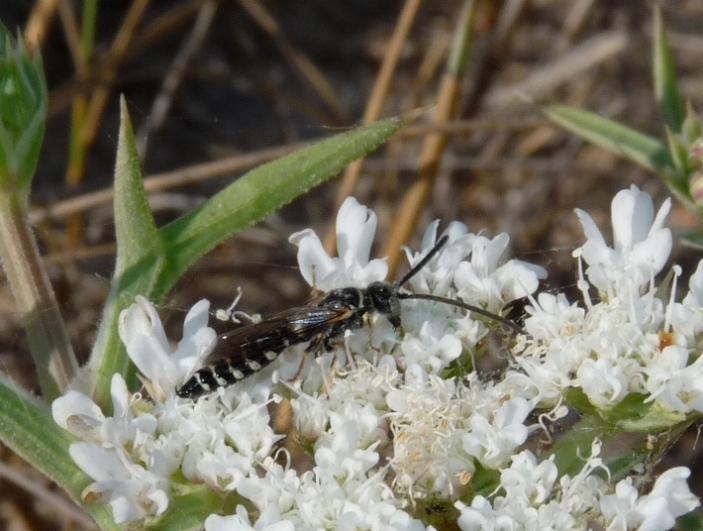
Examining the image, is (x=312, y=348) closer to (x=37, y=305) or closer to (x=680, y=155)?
(x=37, y=305)

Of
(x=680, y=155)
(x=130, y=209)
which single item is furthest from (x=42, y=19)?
(x=680, y=155)

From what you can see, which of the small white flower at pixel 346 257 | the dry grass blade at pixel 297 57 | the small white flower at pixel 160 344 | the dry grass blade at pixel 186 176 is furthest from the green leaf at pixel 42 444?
the dry grass blade at pixel 297 57

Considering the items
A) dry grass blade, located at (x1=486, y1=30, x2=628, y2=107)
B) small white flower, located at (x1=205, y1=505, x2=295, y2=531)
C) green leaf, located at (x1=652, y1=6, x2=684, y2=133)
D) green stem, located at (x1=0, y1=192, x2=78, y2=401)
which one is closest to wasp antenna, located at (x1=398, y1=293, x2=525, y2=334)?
small white flower, located at (x1=205, y1=505, x2=295, y2=531)

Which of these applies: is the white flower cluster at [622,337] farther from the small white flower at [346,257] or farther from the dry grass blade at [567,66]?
the dry grass blade at [567,66]

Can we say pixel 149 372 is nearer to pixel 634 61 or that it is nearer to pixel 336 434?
pixel 336 434

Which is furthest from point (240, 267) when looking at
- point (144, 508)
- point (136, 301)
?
point (144, 508)

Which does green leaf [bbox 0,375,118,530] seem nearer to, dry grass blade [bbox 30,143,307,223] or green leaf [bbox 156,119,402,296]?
green leaf [bbox 156,119,402,296]
